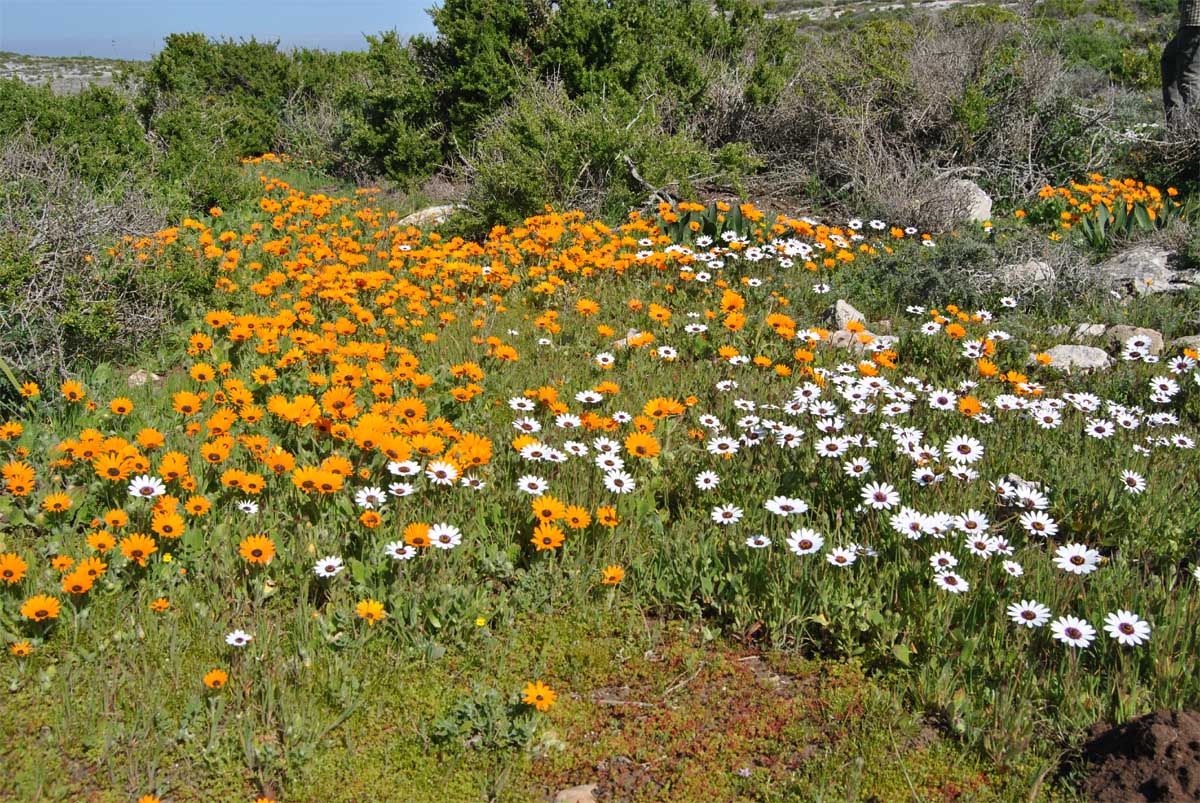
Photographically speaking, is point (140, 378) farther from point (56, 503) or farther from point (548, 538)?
point (548, 538)

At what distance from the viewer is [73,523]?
3.79 metres

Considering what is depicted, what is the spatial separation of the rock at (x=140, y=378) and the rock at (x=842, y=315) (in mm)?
4154

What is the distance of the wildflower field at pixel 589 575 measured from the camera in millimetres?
2732

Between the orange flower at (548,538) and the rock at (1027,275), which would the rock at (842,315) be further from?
the orange flower at (548,538)

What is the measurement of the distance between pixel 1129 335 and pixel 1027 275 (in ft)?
3.04

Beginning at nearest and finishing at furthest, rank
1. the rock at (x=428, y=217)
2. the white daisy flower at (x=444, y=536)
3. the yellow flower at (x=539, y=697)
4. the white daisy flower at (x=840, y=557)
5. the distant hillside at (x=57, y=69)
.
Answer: the yellow flower at (x=539, y=697)
the white daisy flower at (x=840, y=557)
the white daisy flower at (x=444, y=536)
the rock at (x=428, y=217)
the distant hillside at (x=57, y=69)

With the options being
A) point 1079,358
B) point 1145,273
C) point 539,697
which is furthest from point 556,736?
point 1145,273

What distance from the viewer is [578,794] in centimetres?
266

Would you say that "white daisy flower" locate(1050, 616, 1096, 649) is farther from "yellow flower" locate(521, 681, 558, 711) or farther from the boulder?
the boulder

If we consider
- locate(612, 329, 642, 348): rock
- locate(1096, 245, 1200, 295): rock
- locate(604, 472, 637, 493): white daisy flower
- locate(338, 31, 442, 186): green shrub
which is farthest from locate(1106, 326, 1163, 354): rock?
locate(338, 31, 442, 186): green shrub

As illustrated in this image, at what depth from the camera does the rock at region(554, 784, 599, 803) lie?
2.64 meters

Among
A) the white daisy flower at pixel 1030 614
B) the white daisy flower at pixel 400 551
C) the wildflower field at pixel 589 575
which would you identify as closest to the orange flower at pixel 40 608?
the wildflower field at pixel 589 575

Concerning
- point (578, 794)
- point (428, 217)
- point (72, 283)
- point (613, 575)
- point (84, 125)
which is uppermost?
point (84, 125)

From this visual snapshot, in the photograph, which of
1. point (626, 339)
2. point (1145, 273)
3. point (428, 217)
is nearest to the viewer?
point (626, 339)
